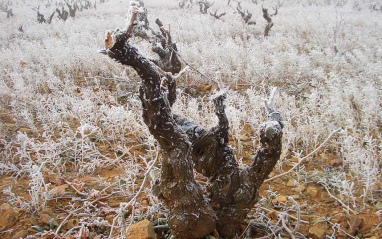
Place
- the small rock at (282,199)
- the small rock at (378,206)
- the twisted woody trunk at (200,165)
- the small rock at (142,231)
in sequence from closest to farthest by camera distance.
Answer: the twisted woody trunk at (200,165) < the small rock at (142,231) < the small rock at (378,206) < the small rock at (282,199)

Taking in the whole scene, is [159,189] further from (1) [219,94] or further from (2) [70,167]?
(2) [70,167]

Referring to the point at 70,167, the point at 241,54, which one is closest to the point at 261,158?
the point at 70,167

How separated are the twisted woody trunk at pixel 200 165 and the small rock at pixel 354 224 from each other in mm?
750

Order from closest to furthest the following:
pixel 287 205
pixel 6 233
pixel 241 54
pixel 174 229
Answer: pixel 174 229
pixel 6 233
pixel 287 205
pixel 241 54

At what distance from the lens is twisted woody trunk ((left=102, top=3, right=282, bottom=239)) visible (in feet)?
4.30

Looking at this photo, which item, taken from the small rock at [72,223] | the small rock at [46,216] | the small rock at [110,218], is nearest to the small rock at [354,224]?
the small rock at [110,218]

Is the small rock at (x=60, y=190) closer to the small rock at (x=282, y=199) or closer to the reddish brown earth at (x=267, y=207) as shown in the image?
the reddish brown earth at (x=267, y=207)

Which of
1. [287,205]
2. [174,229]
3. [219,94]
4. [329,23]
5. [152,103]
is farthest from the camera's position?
[329,23]

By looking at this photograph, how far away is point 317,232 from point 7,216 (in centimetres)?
217

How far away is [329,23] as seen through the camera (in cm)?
791

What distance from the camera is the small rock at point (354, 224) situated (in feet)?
6.50

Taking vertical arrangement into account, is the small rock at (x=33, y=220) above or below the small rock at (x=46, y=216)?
below

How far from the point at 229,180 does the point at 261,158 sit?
23 cm

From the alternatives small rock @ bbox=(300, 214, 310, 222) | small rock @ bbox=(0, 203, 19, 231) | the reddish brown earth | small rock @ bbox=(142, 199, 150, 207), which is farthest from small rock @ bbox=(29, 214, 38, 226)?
small rock @ bbox=(300, 214, 310, 222)
